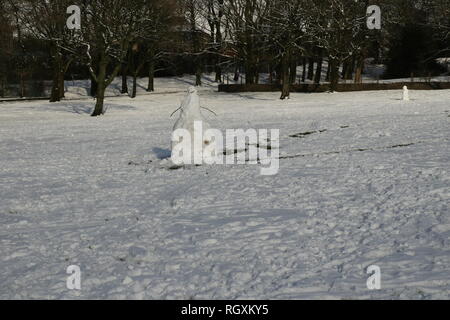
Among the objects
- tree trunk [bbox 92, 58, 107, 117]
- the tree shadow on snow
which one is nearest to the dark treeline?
tree trunk [bbox 92, 58, 107, 117]

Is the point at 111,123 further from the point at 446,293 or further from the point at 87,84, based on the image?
the point at 87,84

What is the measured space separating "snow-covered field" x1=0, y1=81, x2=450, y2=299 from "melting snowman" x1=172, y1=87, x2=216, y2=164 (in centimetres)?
85

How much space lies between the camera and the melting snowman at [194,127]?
13.9m

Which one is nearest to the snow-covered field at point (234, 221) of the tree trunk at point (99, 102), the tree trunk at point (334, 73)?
the tree trunk at point (99, 102)

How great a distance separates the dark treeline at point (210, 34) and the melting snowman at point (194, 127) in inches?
656

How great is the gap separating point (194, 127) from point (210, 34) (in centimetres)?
4457

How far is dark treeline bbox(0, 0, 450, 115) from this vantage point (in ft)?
103

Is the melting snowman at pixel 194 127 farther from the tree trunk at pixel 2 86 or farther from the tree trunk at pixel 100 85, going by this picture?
the tree trunk at pixel 2 86

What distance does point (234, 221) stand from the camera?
845 centimetres

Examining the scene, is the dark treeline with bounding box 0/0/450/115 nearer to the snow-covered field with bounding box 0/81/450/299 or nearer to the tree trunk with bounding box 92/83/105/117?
the tree trunk with bounding box 92/83/105/117

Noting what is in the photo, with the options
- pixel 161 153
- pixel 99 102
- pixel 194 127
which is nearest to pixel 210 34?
pixel 99 102

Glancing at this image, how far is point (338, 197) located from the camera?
952cm
